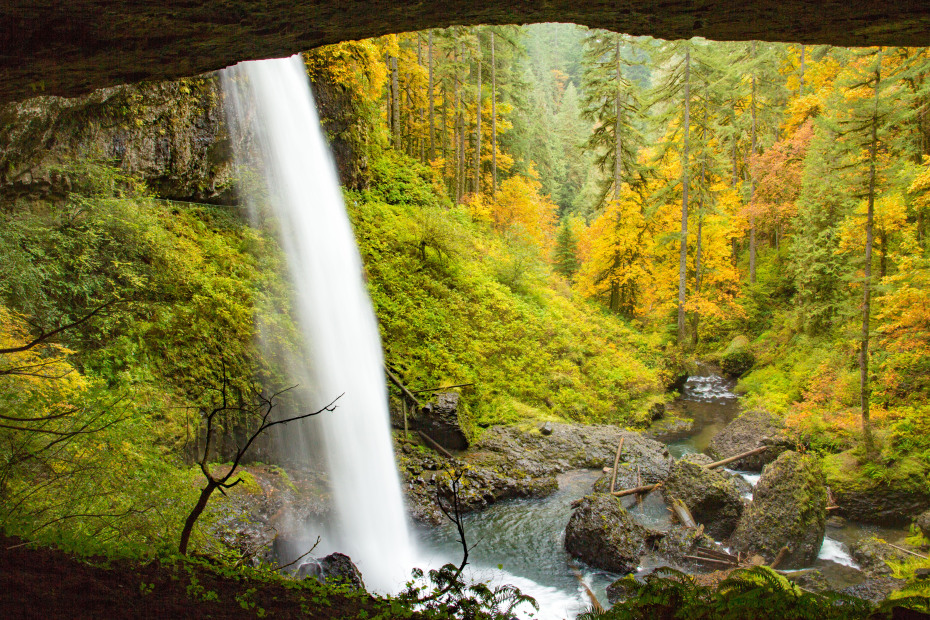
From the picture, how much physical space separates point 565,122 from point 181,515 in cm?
4870

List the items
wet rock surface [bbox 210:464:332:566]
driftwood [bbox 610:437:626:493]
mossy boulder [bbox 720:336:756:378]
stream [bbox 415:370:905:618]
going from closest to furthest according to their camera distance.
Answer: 1. wet rock surface [bbox 210:464:332:566]
2. stream [bbox 415:370:905:618]
3. driftwood [bbox 610:437:626:493]
4. mossy boulder [bbox 720:336:756:378]

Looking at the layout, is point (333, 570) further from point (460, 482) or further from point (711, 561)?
point (711, 561)

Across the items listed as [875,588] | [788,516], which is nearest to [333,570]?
[788,516]

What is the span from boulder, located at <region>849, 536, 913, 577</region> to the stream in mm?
135

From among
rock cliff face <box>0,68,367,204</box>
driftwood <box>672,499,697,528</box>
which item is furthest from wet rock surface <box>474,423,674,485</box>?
rock cliff face <box>0,68,367,204</box>

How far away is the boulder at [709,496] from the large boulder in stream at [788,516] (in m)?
0.24

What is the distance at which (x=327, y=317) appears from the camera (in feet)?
35.6

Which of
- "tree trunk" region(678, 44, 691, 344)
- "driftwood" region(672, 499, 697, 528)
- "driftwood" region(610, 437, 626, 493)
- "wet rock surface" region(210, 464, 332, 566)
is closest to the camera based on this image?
"wet rock surface" region(210, 464, 332, 566)

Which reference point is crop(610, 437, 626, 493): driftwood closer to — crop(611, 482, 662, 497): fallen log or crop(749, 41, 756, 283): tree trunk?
crop(611, 482, 662, 497): fallen log

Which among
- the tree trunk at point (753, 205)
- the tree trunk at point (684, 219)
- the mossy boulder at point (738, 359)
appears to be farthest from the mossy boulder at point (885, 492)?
the tree trunk at point (753, 205)

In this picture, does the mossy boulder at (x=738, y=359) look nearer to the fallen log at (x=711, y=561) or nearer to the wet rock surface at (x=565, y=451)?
the wet rock surface at (x=565, y=451)

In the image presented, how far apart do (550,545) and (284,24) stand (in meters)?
8.12

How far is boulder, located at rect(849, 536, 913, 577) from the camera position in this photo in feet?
25.7

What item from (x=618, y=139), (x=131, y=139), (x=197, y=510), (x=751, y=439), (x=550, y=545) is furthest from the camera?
(x=618, y=139)
